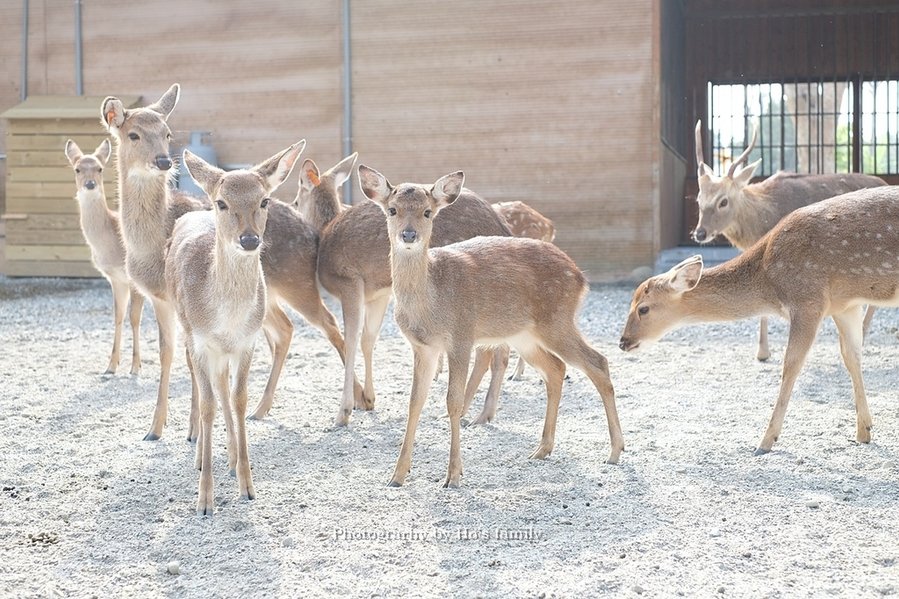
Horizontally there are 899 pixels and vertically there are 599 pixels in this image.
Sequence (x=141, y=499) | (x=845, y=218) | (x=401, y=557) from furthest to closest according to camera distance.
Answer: (x=845, y=218) < (x=141, y=499) < (x=401, y=557)

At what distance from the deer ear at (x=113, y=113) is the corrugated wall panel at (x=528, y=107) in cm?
658

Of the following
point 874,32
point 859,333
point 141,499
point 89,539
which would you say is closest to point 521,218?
point 859,333

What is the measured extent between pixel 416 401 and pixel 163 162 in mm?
2353

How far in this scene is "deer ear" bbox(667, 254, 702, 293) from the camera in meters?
5.68

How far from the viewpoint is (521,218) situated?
26.2 ft

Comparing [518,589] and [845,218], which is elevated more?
[845,218]

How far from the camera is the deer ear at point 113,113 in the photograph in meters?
6.31

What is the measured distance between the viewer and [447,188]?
198 inches

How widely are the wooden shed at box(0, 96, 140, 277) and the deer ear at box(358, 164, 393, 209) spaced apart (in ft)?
30.5

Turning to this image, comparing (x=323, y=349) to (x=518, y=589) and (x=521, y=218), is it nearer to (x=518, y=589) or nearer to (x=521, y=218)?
(x=521, y=218)

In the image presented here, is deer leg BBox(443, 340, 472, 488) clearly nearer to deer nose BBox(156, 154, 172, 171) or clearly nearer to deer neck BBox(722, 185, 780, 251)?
deer nose BBox(156, 154, 172, 171)

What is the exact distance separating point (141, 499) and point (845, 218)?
11.9ft

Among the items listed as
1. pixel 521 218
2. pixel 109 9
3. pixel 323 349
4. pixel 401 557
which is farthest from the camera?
pixel 109 9

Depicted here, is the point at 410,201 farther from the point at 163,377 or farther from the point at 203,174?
the point at 163,377
